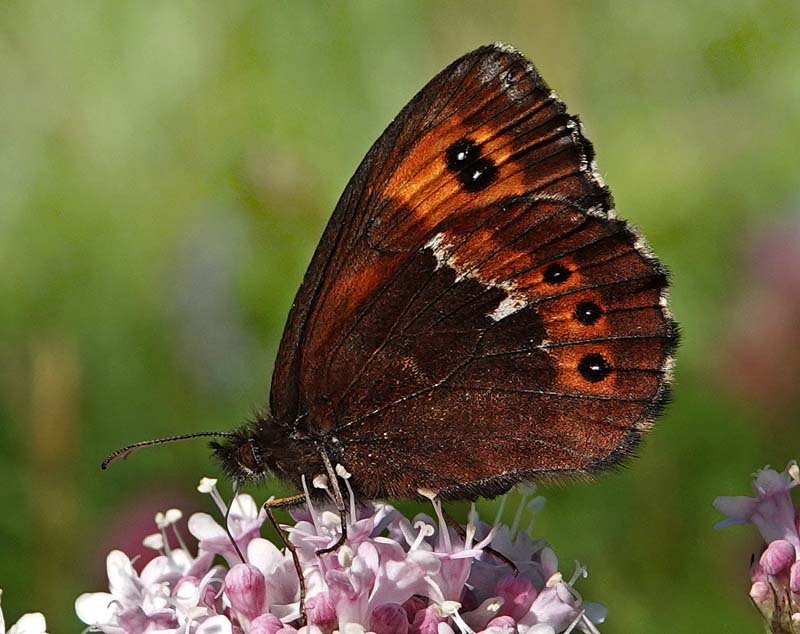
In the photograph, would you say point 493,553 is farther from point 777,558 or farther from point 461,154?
point 461,154

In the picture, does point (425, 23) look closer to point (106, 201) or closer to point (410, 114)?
point (106, 201)

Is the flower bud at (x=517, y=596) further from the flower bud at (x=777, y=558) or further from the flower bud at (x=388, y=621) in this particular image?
the flower bud at (x=777, y=558)

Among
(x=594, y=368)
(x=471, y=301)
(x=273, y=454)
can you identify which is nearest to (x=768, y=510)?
(x=594, y=368)

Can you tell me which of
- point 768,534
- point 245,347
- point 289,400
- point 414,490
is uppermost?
point 245,347

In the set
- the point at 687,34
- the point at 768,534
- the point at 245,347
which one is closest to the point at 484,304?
the point at 768,534

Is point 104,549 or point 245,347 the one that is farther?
point 245,347

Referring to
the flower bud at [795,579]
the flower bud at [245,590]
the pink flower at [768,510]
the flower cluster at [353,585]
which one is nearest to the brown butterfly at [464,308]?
the flower cluster at [353,585]

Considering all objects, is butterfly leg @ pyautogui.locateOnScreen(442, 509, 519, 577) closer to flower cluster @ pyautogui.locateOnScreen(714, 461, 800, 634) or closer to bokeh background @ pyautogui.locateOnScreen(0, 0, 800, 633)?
flower cluster @ pyautogui.locateOnScreen(714, 461, 800, 634)
